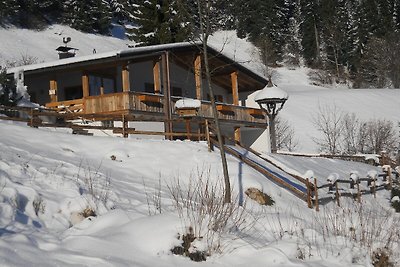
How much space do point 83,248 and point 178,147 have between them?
10.0 metres

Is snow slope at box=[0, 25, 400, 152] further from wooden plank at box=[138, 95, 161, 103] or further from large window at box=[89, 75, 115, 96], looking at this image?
wooden plank at box=[138, 95, 161, 103]

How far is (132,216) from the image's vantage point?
7203mm

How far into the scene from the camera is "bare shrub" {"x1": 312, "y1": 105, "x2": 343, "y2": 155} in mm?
39906

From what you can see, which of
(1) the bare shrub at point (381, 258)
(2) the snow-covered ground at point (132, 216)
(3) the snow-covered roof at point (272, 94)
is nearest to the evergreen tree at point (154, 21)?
(3) the snow-covered roof at point (272, 94)

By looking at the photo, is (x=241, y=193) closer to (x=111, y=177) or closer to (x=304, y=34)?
(x=111, y=177)

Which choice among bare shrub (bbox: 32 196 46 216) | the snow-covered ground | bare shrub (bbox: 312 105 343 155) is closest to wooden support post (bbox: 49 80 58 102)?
the snow-covered ground

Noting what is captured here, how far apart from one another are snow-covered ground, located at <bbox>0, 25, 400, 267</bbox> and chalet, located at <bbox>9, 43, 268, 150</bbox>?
149 inches

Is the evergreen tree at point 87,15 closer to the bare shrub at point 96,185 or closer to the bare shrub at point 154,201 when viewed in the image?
the bare shrub at point 96,185

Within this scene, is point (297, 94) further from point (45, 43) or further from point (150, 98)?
point (150, 98)

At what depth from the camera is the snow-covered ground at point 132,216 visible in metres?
5.68

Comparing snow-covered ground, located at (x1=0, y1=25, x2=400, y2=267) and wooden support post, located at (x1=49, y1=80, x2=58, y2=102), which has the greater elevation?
wooden support post, located at (x1=49, y1=80, x2=58, y2=102)

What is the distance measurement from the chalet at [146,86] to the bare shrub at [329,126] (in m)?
11.7

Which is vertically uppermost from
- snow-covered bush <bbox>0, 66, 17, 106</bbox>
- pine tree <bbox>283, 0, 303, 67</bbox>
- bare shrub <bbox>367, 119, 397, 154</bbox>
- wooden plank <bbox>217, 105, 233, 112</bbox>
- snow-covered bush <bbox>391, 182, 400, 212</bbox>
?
pine tree <bbox>283, 0, 303, 67</bbox>

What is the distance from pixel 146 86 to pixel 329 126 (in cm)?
2229
